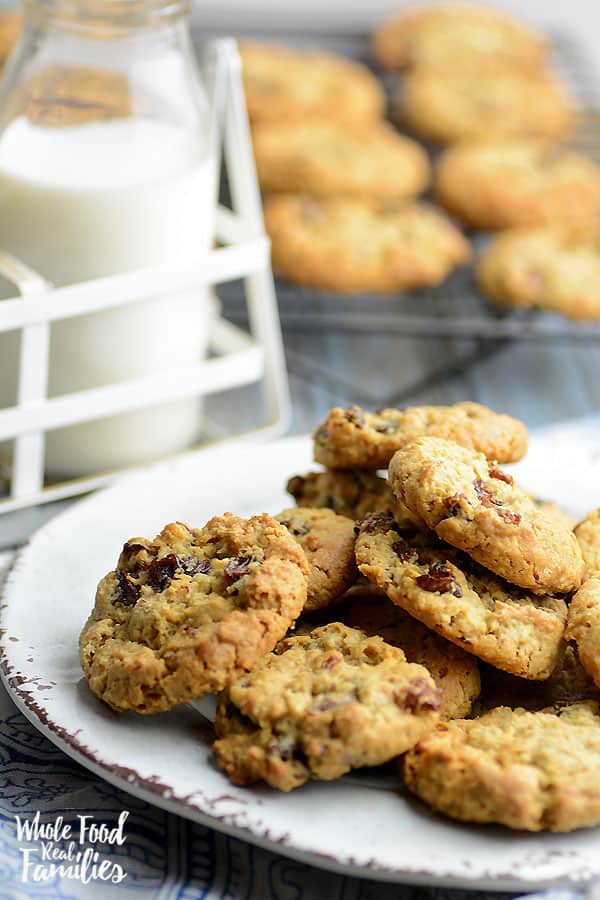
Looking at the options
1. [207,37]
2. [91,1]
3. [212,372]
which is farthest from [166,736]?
[207,37]

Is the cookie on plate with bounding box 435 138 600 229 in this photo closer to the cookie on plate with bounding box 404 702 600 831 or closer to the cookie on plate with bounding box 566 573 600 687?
the cookie on plate with bounding box 566 573 600 687

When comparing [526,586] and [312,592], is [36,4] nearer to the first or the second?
[312,592]

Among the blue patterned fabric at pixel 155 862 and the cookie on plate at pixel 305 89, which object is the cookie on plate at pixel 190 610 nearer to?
the blue patterned fabric at pixel 155 862

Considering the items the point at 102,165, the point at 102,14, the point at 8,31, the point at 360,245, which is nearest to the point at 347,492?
the point at 102,165


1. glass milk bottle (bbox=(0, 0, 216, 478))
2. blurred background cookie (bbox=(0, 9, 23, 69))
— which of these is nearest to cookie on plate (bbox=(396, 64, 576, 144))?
blurred background cookie (bbox=(0, 9, 23, 69))

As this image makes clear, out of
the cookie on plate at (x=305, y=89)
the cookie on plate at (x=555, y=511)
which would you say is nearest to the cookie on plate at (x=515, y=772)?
the cookie on plate at (x=555, y=511)

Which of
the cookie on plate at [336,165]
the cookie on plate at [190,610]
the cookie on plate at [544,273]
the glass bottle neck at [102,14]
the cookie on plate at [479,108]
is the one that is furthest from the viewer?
the cookie on plate at [479,108]
